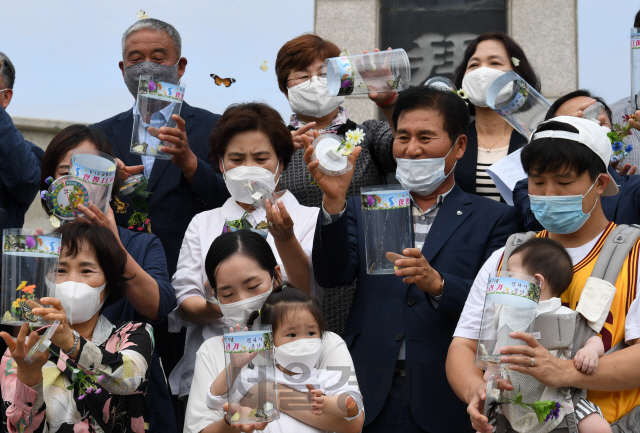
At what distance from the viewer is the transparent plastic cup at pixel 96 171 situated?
4.52 metres

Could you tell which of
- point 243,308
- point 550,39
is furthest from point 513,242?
point 550,39

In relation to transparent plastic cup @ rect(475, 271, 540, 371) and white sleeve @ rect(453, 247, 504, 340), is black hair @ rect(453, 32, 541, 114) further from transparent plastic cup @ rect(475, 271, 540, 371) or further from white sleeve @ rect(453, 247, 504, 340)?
transparent plastic cup @ rect(475, 271, 540, 371)

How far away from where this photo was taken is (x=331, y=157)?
14.3 feet

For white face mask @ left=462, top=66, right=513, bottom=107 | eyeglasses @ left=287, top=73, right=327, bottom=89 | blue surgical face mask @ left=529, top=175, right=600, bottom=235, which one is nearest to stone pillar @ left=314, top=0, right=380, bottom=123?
white face mask @ left=462, top=66, right=513, bottom=107

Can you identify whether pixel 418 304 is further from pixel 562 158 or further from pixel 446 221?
pixel 562 158

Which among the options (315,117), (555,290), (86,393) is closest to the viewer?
(555,290)

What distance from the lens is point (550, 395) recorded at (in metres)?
3.55

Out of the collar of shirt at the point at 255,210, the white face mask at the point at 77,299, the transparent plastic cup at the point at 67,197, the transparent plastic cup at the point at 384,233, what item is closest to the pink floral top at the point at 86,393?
the white face mask at the point at 77,299

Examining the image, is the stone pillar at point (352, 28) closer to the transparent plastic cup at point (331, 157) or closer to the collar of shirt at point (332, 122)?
the collar of shirt at point (332, 122)

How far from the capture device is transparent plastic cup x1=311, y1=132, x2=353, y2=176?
4332mm

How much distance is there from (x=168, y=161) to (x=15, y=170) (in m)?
0.92

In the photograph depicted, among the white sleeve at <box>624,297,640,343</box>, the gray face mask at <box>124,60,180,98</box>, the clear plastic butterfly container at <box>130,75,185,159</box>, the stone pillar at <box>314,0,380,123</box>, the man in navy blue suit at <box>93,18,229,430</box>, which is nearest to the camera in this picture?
the white sleeve at <box>624,297,640,343</box>

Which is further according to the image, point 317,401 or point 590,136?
point 590,136

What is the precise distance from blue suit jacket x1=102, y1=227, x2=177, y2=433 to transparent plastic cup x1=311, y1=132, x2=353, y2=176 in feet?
3.44
